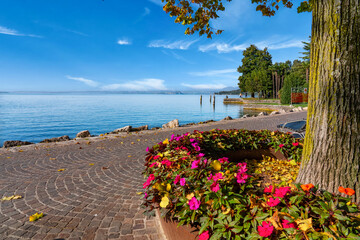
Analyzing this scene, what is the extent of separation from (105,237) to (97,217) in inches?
20.0

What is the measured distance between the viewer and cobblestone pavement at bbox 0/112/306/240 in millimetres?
2713

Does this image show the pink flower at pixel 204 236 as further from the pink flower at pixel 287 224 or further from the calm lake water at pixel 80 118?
the calm lake water at pixel 80 118

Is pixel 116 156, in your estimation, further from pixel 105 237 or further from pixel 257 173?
pixel 257 173

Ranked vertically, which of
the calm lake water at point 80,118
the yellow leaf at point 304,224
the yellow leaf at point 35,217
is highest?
the yellow leaf at point 304,224

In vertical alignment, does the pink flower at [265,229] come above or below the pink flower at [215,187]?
below

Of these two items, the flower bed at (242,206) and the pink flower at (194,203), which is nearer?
the flower bed at (242,206)

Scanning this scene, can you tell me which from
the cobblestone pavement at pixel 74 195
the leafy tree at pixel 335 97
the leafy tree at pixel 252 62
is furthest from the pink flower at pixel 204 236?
the leafy tree at pixel 252 62

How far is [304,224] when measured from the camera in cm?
153

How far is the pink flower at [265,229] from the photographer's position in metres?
1.52

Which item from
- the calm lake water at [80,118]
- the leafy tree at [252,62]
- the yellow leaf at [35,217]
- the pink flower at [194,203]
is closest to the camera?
the pink flower at [194,203]

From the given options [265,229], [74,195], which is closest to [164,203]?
[265,229]

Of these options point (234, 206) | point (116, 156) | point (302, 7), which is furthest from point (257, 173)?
point (116, 156)

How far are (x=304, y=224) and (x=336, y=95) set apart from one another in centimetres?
152

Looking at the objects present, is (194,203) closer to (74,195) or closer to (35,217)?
(35,217)
